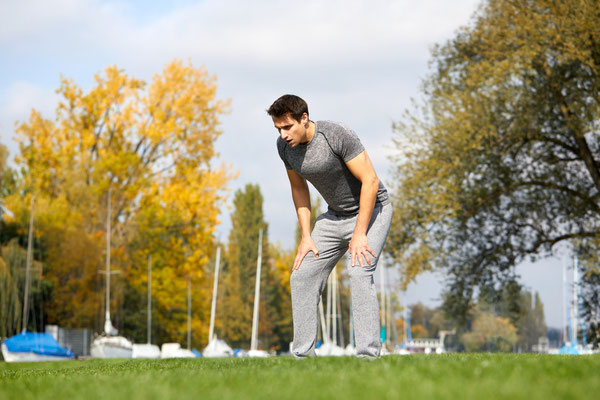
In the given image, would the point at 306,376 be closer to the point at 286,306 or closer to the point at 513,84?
the point at 513,84

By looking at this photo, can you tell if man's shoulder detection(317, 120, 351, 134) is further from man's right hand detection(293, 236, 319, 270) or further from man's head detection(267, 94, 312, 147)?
man's right hand detection(293, 236, 319, 270)

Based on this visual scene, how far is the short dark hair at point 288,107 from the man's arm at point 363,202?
2.13 ft

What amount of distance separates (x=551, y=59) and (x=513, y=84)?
118 centimetres

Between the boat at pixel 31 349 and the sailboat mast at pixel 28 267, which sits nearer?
the boat at pixel 31 349

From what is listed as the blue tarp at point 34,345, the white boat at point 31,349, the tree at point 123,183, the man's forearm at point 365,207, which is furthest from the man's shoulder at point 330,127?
the tree at point 123,183

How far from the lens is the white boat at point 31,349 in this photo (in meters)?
27.1

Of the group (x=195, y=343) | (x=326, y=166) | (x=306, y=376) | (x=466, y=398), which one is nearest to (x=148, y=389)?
(x=306, y=376)

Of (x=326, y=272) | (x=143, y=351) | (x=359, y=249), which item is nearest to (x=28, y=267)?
(x=143, y=351)

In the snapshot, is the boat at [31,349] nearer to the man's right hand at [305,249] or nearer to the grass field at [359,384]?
the man's right hand at [305,249]

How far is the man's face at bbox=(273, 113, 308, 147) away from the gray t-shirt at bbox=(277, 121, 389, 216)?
0.69 feet

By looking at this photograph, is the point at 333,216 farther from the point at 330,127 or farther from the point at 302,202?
the point at 330,127

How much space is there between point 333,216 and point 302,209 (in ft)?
1.24

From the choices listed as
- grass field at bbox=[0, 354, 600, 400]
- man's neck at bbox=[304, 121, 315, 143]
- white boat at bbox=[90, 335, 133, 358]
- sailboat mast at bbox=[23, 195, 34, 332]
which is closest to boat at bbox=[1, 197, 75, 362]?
sailboat mast at bbox=[23, 195, 34, 332]

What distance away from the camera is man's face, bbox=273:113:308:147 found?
619 cm
